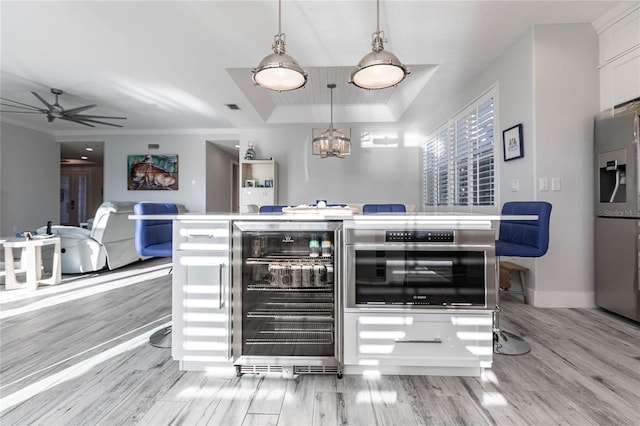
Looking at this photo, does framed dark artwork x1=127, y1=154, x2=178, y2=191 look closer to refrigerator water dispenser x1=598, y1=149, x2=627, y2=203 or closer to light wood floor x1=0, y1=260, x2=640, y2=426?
light wood floor x1=0, y1=260, x2=640, y2=426

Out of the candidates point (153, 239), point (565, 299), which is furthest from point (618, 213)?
point (153, 239)

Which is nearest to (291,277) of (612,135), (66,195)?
(612,135)

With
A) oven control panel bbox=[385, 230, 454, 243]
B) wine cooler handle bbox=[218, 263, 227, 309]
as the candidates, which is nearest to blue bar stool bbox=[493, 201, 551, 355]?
oven control panel bbox=[385, 230, 454, 243]

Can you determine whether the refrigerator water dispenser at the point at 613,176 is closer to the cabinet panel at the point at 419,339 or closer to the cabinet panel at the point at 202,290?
the cabinet panel at the point at 419,339

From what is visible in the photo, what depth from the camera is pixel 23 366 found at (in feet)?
5.32

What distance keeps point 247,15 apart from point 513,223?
8.97 feet

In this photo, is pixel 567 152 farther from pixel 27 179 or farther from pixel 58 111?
pixel 27 179

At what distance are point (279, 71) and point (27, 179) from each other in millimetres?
7336

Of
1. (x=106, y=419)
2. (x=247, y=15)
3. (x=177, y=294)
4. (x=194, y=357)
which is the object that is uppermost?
(x=247, y=15)

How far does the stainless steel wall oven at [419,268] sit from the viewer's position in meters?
1.43

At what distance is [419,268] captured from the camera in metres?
1.45

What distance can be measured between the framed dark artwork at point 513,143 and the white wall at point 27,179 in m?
8.57

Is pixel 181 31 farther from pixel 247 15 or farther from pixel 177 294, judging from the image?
pixel 177 294

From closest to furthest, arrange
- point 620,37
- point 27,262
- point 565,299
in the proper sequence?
point 620,37
point 565,299
point 27,262
